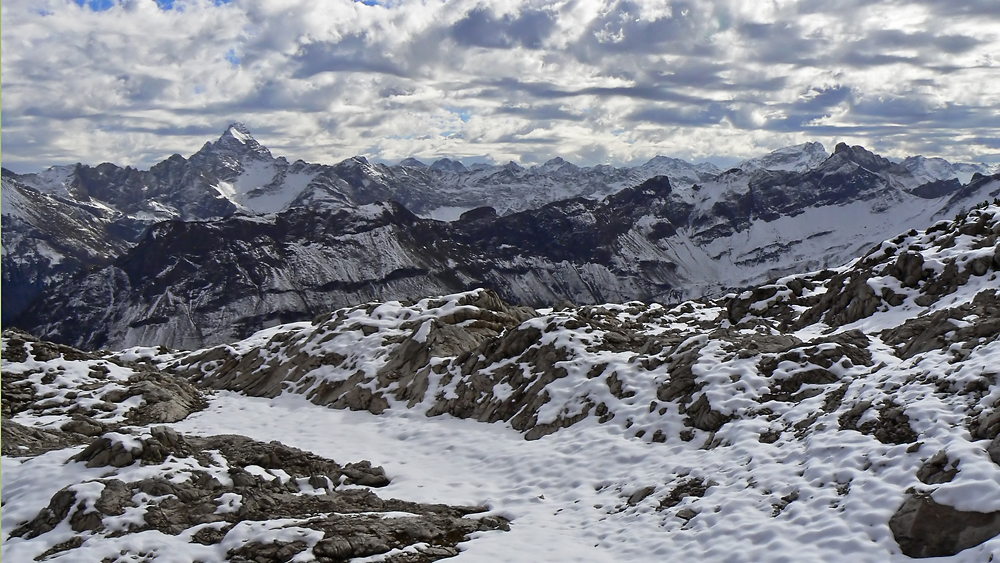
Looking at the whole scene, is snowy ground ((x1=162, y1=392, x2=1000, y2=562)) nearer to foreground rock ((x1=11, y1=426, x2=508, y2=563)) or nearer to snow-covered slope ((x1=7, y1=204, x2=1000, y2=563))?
snow-covered slope ((x1=7, y1=204, x2=1000, y2=563))

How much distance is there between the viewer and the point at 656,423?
28000 mm

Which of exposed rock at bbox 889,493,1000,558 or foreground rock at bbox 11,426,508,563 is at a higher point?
exposed rock at bbox 889,493,1000,558

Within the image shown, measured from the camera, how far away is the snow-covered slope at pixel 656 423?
17.0 meters

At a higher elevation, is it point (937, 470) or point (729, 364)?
point (937, 470)

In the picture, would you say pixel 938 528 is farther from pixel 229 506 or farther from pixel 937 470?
pixel 229 506

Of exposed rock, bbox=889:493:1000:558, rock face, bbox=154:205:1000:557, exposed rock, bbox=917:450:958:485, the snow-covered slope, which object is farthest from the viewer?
rock face, bbox=154:205:1000:557

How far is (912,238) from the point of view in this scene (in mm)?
45812

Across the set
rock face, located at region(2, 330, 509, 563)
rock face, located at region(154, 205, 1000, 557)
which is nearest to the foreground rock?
rock face, located at region(2, 330, 509, 563)

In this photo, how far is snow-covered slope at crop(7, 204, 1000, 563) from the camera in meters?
17.0

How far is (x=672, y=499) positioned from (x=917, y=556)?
7089 millimetres

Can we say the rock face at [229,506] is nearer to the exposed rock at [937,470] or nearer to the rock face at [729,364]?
the rock face at [729,364]

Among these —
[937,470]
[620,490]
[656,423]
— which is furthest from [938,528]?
[656,423]

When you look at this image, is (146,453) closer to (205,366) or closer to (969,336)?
(969,336)

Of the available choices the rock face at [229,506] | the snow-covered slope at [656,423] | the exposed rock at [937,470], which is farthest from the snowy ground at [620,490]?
the rock face at [229,506]
